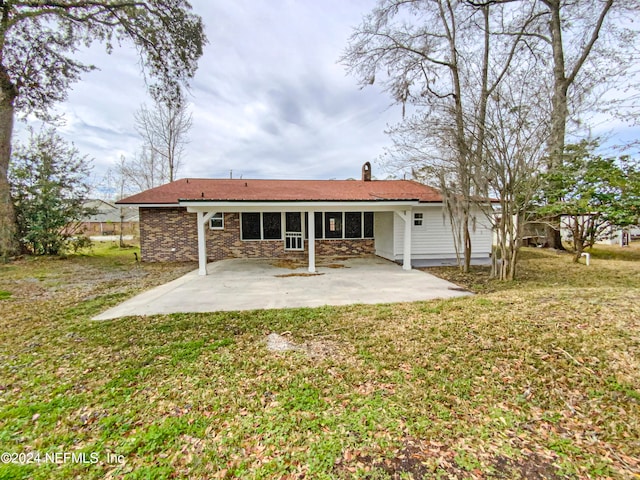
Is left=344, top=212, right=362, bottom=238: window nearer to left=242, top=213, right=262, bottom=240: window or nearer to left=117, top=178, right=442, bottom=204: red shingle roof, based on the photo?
left=117, top=178, right=442, bottom=204: red shingle roof

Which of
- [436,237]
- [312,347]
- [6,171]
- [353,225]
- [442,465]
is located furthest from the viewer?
[353,225]

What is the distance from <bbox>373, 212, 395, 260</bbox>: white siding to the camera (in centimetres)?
1093

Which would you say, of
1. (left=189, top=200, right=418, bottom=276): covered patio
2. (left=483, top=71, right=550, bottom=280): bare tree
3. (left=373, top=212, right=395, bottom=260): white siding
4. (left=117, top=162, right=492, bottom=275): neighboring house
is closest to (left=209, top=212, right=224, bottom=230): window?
(left=117, top=162, right=492, bottom=275): neighboring house

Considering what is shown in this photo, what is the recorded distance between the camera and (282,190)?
36.4 feet

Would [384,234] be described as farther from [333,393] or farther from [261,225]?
[333,393]

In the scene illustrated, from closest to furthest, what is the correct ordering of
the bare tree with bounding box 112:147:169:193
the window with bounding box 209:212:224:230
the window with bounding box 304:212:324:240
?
the window with bounding box 209:212:224:230
the window with bounding box 304:212:324:240
the bare tree with bounding box 112:147:169:193

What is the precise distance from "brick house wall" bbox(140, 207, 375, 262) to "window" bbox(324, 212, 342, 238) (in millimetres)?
303

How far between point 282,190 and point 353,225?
11.0 ft

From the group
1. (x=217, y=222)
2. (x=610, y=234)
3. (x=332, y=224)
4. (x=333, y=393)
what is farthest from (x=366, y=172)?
(x=333, y=393)

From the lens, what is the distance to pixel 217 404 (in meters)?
2.52

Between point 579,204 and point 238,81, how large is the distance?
477 inches

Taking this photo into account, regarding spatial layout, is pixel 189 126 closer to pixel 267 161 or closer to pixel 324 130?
pixel 267 161

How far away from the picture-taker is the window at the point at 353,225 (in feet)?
39.3

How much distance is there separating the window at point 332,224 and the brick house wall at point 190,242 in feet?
1.00
